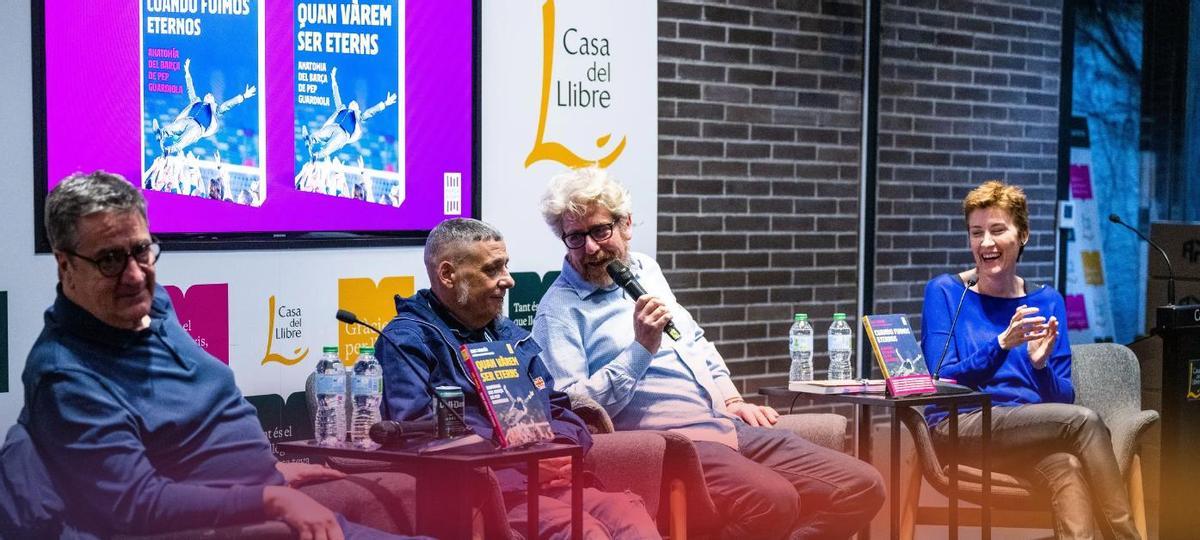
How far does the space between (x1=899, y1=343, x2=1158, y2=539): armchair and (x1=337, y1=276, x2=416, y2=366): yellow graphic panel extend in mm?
1709

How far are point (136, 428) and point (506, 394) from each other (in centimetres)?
87

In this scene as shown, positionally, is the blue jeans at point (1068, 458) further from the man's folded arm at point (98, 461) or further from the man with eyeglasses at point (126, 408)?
the man's folded arm at point (98, 461)

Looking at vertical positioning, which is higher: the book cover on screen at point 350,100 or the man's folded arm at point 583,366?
the book cover on screen at point 350,100

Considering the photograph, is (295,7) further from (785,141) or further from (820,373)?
(820,373)

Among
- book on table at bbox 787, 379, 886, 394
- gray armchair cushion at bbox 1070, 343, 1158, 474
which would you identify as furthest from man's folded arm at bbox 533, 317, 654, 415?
gray armchair cushion at bbox 1070, 343, 1158, 474

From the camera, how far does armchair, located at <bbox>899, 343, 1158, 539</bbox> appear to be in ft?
15.2

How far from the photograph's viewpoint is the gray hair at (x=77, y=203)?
9.25 feet

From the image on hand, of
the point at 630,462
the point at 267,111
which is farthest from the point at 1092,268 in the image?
the point at 267,111

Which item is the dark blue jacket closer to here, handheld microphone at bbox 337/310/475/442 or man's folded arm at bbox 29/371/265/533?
handheld microphone at bbox 337/310/475/442

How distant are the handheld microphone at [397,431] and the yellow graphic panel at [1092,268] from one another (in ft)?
15.4

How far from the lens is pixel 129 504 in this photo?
2.71 meters

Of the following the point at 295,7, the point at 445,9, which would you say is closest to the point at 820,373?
the point at 445,9

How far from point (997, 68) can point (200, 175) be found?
4013mm

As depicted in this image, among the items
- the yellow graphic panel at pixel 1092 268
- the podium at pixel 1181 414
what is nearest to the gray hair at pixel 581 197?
the podium at pixel 1181 414
